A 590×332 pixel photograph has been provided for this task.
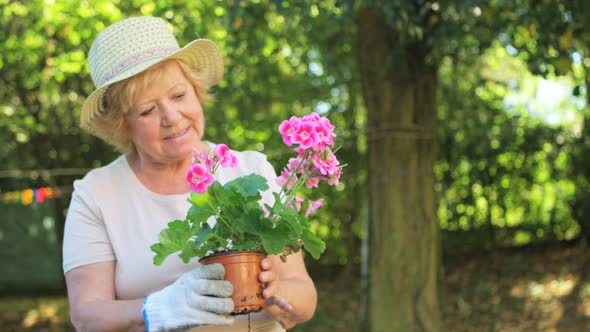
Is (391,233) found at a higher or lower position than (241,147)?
lower

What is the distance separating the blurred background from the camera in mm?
5137

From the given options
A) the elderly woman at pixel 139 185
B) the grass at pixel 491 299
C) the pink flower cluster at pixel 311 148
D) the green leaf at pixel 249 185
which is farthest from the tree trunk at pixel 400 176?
the green leaf at pixel 249 185

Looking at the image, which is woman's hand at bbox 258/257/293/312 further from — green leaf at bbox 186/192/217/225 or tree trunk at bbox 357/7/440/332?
tree trunk at bbox 357/7/440/332

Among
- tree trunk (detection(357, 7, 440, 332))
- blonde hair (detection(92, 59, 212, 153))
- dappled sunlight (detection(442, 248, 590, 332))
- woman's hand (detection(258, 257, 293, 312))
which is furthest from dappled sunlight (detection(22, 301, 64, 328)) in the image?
woman's hand (detection(258, 257, 293, 312))

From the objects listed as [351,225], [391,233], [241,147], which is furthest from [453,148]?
[391,233]

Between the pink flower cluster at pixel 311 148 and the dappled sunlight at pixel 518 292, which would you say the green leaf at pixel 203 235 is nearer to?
the pink flower cluster at pixel 311 148

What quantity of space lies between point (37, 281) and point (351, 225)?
323cm

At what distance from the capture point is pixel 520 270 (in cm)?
807

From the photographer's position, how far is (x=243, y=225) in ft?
5.66

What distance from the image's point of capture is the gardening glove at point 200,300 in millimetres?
1673

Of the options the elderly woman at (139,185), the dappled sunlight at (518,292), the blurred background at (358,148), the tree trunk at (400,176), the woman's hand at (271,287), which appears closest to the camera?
the woman's hand at (271,287)

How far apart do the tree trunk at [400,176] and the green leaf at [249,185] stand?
327 cm

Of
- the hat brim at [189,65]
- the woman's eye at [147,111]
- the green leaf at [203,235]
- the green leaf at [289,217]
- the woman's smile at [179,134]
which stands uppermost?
the hat brim at [189,65]

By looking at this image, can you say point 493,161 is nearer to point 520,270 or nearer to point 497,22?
point 520,270
